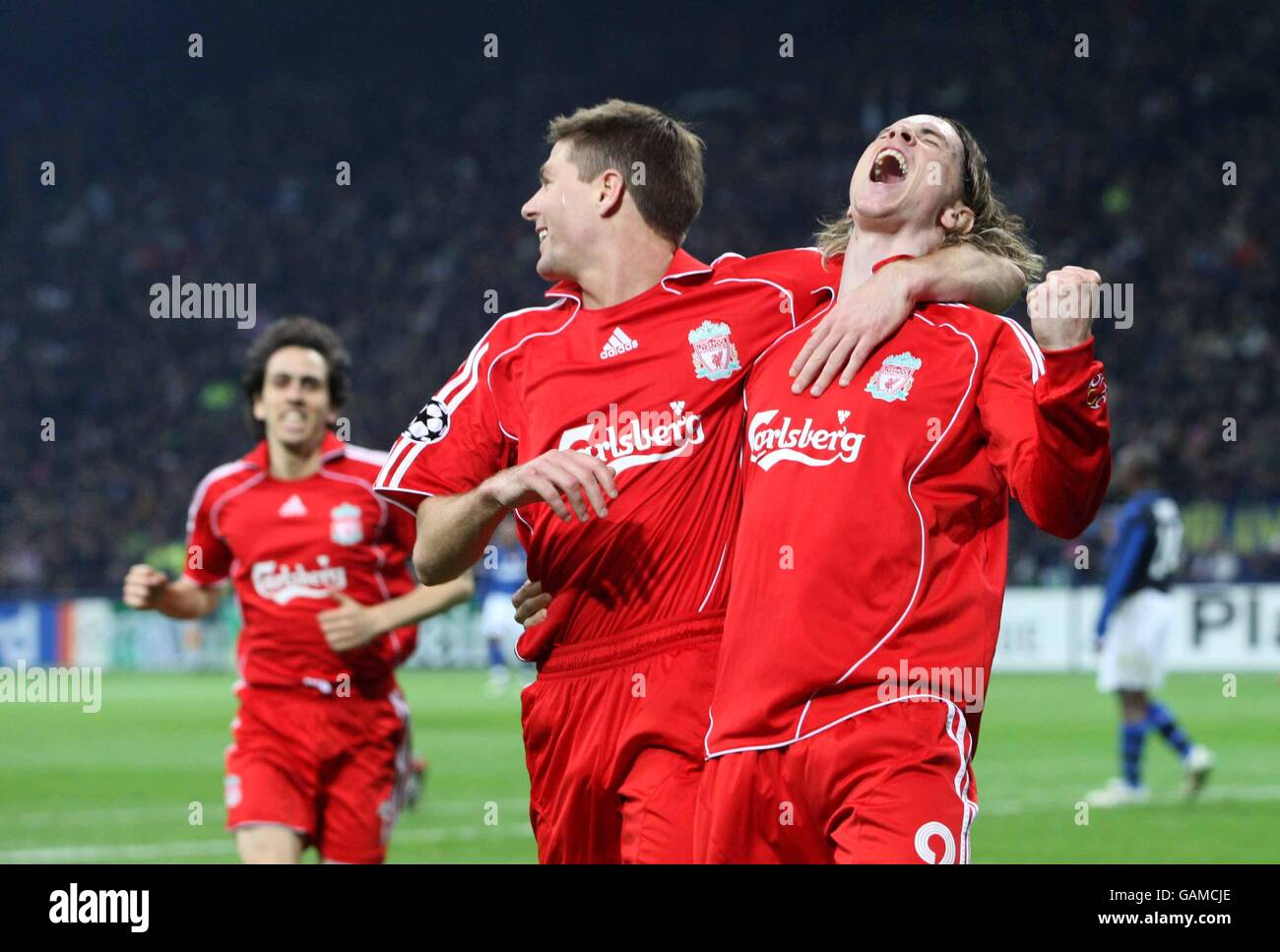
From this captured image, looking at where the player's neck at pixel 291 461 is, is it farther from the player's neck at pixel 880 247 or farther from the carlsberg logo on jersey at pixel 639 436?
the player's neck at pixel 880 247

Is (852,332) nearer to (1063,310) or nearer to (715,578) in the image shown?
(1063,310)

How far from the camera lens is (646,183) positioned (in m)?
4.26

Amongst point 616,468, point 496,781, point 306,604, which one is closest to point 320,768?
point 306,604

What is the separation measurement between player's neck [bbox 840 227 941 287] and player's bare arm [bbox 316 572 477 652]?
3.00m

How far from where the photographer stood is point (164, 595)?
6590mm

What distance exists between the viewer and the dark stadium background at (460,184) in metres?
26.5

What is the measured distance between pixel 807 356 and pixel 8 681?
24199 mm

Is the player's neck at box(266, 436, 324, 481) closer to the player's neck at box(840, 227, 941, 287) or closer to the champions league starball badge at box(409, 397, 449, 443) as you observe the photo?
the champions league starball badge at box(409, 397, 449, 443)

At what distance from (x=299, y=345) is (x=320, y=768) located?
1.80 m

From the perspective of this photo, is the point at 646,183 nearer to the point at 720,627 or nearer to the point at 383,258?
the point at 720,627

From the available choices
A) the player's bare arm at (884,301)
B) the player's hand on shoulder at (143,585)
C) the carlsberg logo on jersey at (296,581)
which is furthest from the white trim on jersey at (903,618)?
the carlsberg logo on jersey at (296,581)

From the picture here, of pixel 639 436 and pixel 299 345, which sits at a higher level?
pixel 299 345

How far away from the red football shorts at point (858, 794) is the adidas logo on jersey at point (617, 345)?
109 cm
